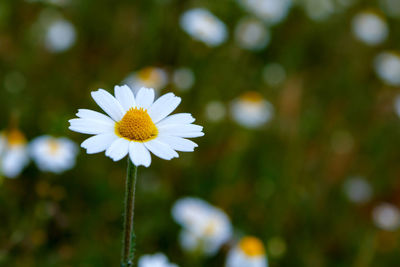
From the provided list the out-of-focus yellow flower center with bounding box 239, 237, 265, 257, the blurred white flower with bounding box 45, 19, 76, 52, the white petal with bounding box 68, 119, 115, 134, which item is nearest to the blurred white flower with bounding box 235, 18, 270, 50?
the blurred white flower with bounding box 45, 19, 76, 52

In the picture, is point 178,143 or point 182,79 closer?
point 178,143

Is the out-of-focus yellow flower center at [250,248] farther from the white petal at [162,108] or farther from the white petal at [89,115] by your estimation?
the white petal at [89,115]

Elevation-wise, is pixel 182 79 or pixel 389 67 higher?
pixel 389 67

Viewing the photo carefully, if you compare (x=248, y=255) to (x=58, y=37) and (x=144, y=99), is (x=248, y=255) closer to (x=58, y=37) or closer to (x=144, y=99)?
(x=144, y=99)

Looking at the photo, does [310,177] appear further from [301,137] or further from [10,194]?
[10,194]

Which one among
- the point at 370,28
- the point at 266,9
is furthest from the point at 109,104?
the point at 370,28

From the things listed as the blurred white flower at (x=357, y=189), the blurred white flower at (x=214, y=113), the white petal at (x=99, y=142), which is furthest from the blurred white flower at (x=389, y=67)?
the white petal at (x=99, y=142)
